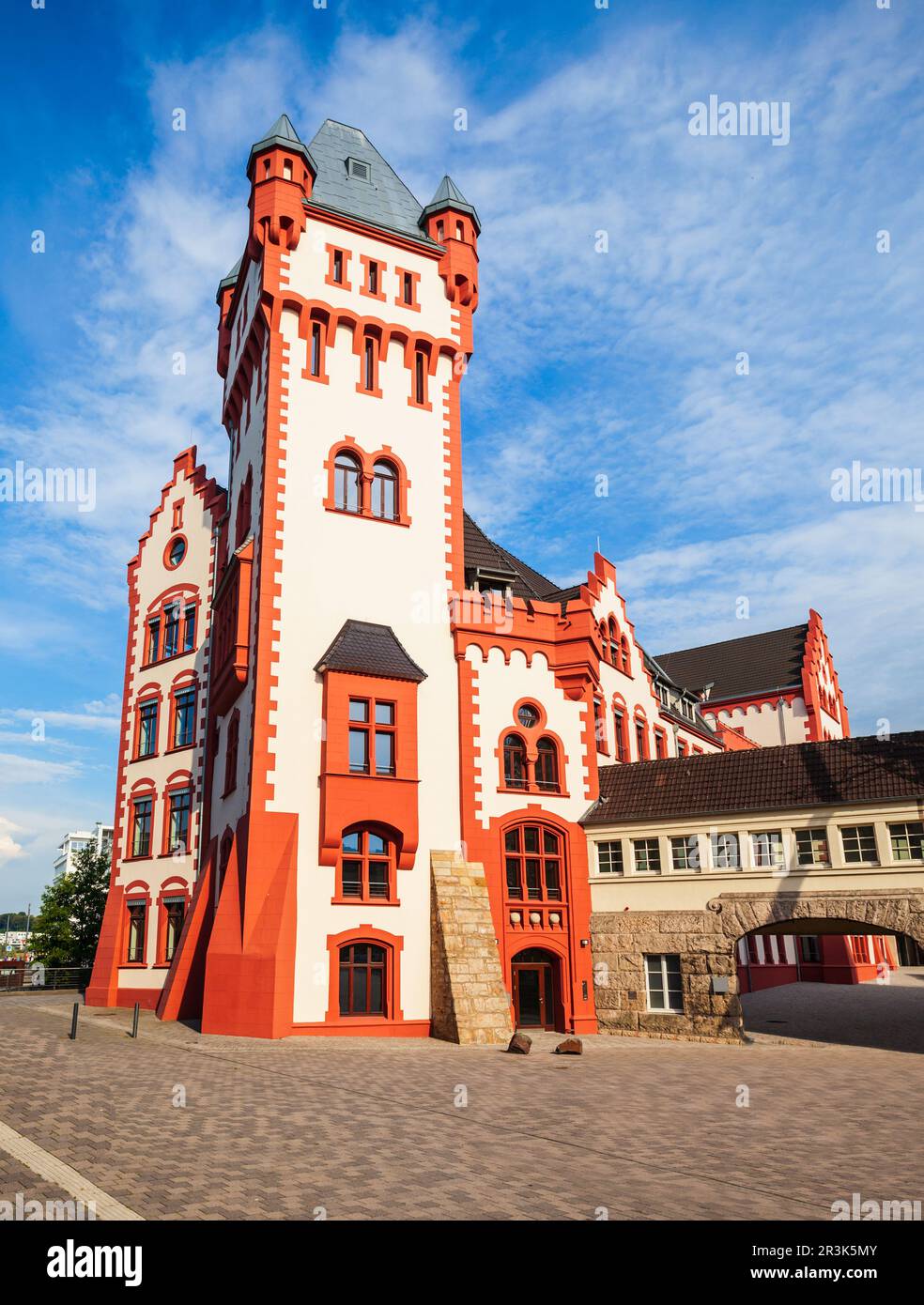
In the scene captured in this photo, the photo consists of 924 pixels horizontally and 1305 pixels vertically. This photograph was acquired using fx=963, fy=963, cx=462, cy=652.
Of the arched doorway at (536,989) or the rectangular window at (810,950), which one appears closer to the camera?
the arched doorway at (536,989)

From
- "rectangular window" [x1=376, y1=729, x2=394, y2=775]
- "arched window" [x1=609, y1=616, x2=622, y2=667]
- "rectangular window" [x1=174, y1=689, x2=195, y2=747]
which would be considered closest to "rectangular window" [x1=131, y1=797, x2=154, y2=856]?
"rectangular window" [x1=174, y1=689, x2=195, y2=747]

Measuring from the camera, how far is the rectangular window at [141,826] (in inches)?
1380

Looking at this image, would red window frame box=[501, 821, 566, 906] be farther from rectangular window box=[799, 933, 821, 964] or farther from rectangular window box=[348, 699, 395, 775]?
rectangular window box=[799, 933, 821, 964]

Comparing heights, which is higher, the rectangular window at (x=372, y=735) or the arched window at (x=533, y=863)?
the rectangular window at (x=372, y=735)

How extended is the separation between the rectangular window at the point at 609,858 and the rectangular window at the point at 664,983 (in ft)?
9.16

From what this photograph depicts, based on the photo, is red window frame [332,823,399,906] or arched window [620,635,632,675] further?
arched window [620,635,632,675]

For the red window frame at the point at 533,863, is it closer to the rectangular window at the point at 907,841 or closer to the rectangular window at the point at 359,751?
the rectangular window at the point at 359,751

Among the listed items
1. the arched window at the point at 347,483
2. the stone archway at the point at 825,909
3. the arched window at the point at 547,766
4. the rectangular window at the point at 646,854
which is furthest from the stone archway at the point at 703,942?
the arched window at the point at 347,483

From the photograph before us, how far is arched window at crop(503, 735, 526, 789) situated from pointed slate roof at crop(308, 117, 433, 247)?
1719 centimetres

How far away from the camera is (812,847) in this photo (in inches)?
1022

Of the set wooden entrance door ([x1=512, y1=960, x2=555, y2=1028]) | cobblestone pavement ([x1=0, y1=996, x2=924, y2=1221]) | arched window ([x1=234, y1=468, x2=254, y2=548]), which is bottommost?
cobblestone pavement ([x1=0, y1=996, x2=924, y2=1221])

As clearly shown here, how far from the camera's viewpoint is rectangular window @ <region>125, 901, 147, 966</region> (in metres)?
33.7
